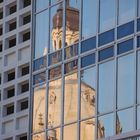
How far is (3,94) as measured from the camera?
3984 centimetres

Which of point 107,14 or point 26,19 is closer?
point 107,14

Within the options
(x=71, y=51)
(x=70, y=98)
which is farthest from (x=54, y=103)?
(x=71, y=51)

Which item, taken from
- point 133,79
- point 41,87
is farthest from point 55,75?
point 133,79

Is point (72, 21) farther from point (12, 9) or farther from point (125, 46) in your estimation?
point (12, 9)

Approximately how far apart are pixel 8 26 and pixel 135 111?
13.0 m

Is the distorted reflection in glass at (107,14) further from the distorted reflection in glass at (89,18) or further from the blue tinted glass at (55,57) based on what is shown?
the blue tinted glass at (55,57)

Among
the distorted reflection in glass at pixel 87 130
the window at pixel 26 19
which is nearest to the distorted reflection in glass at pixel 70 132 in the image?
the distorted reflection in glass at pixel 87 130

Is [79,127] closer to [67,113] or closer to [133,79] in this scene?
[67,113]

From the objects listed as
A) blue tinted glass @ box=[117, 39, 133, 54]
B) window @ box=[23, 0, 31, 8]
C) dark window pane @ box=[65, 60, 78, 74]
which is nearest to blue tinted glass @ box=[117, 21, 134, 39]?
blue tinted glass @ box=[117, 39, 133, 54]

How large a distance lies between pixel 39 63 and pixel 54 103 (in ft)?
8.76

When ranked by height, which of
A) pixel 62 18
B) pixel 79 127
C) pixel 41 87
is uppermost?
pixel 62 18

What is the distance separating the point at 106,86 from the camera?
32.1 metres

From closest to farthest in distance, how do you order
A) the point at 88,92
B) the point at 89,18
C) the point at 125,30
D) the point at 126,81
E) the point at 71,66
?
the point at 126,81 → the point at 125,30 → the point at 88,92 → the point at 89,18 → the point at 71,66

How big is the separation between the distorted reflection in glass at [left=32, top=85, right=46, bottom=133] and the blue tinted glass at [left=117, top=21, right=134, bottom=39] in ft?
18.9
